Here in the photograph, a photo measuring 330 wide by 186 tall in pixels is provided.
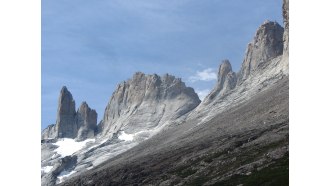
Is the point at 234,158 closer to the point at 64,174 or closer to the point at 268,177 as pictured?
the point at 268,177

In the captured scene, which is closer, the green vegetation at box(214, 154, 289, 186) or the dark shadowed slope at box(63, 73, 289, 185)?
the green vegetation at box(214, 154, 289, 186)

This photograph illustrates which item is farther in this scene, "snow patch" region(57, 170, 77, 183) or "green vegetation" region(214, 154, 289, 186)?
"snow patch" region(57, 170, 77, 183)

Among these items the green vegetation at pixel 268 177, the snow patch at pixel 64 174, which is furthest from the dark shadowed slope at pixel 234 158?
the snow patch at pixel 64 174

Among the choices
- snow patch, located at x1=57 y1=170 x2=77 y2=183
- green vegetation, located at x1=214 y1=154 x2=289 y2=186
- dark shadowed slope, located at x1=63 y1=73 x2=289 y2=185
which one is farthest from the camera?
snow patch, located at x1=57 y1=170 x2=77 y2=183

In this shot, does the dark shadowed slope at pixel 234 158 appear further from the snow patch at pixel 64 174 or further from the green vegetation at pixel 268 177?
the snow patch at pixel 64 174

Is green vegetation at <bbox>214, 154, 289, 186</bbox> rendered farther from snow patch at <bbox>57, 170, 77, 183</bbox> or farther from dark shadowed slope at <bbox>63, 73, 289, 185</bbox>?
snow patch at <bbox>57, 170, 77, 183</bbox>

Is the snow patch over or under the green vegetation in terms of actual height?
under

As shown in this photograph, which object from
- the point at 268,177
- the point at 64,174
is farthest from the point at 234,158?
the point at 64,174

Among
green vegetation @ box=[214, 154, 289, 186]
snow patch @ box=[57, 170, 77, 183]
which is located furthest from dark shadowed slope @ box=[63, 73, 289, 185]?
snow patch @ box=[57, 170, 77, 183]

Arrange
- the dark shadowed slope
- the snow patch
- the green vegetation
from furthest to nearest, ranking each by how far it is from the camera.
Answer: the snow patch < the dark shadowed slope < the green vegetation

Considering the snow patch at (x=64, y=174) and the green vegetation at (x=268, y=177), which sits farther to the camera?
the snow patch at (x=64, y=174)
